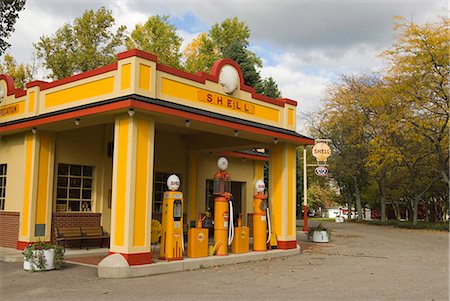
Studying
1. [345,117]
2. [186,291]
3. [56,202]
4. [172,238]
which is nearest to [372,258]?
[172,238]

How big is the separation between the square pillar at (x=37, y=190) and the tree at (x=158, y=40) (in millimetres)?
22460

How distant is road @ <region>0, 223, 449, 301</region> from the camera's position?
812 centimetres

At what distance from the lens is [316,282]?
9.55 meters

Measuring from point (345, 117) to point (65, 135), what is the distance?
1014 inches

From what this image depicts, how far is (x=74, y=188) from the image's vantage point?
14.1 m

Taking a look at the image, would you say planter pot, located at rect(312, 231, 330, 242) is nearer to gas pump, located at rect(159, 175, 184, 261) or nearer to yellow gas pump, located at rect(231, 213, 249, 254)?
yellow gas pump, located at rect(231, 213, 249, 254)

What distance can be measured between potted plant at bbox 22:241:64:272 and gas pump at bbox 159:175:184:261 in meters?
2.33

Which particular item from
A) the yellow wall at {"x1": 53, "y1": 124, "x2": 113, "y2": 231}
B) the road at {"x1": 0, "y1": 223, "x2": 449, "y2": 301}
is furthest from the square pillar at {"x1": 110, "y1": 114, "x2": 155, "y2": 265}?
the yellow wall at {"x1": 53, "y1": 124, "x2": 113, "y2": 231}

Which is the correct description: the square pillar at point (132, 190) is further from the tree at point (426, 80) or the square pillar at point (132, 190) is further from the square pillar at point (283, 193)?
the tree at point (426, 80)

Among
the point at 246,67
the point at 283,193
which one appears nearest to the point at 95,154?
the point at 283,193

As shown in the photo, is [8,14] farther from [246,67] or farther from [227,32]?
[227,32]

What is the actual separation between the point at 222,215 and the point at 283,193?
9.18ft

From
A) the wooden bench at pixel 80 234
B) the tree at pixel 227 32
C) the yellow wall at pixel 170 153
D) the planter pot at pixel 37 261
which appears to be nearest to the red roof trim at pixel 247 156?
the yellow wall at pixel 170 153

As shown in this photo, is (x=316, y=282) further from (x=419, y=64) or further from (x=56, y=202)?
(x=419, y=64)
